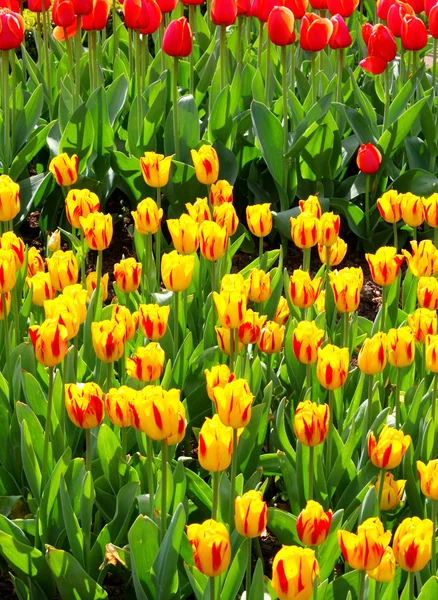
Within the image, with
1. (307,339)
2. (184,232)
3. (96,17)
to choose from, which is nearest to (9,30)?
(96,17)

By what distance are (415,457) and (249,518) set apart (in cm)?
81

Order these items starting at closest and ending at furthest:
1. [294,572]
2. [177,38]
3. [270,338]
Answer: [294,572]
[270,338]
[177,38]

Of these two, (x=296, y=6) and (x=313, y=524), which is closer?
(x=313, y=524)

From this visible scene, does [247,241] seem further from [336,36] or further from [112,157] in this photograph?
[336,36]

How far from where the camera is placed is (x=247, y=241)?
4148 mm

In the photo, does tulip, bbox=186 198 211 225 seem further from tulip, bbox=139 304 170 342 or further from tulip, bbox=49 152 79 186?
tulip, bbox=139 304 170 342

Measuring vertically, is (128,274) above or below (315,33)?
below

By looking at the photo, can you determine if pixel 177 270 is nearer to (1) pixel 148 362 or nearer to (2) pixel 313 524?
(1) pixel 148 362

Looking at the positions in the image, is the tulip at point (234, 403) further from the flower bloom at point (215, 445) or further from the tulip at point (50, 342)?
the tulip at point (50, 342)

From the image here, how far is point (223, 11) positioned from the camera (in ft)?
13.4

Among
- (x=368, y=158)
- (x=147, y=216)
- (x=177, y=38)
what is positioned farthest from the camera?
(x=177, y=38)

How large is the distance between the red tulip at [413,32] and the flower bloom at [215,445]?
269 centimetres

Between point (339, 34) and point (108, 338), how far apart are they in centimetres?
241

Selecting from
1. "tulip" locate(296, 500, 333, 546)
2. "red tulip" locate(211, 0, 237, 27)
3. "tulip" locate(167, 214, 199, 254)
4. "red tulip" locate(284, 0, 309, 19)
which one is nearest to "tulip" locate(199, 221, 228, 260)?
"tulip" locate(167, 214, 199, 254)
